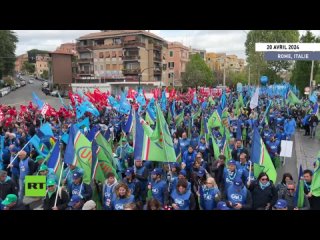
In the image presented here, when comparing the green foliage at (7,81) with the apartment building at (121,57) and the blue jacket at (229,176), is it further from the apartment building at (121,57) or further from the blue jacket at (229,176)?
the blue jacket at (229,176)

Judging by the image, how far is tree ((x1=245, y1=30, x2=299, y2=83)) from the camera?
166ft

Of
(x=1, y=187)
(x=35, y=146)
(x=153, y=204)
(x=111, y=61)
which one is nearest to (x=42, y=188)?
(x=1, y=187)

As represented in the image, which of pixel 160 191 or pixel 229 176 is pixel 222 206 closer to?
pixel 160 191

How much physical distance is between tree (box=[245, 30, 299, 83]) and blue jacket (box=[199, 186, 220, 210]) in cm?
4709

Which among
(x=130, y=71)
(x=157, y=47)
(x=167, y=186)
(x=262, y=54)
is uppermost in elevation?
(x=157, y=47)

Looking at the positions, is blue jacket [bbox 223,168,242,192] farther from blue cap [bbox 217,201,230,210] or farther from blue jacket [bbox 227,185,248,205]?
blue cap [bbox 217,201,230,210]

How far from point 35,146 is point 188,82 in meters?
49.3

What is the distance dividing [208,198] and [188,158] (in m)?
2.59

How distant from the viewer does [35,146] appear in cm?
934

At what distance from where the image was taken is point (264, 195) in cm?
586

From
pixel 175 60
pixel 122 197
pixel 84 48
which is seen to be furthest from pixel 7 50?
pixel 122 197

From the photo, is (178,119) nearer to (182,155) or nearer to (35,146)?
(182,155)

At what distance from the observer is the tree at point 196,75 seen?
186 feet

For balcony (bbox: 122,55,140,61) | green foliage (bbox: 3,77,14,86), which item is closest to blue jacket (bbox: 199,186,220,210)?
balcony (bbox: 122,55,140,61)
